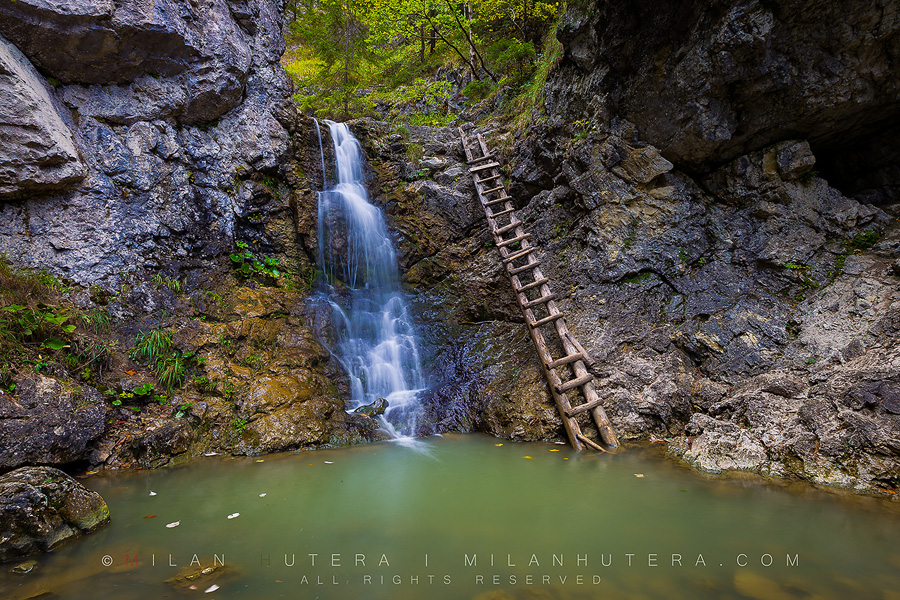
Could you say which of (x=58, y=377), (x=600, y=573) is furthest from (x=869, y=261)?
(x=58, y=377)

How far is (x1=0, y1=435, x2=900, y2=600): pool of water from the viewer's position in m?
2.32

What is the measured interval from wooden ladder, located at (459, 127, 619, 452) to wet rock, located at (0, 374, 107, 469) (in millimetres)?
5201

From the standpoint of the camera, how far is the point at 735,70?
5.06m

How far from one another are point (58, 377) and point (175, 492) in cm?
211

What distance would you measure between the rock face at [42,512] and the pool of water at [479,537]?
157 millimetres

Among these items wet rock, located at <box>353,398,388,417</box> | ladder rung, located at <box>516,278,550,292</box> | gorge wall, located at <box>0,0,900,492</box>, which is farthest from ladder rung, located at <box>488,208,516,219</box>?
wet rock, located at <box>353,398,388,417</box>

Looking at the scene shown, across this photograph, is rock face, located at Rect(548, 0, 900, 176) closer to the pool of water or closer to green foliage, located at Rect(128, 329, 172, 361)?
the pool of water

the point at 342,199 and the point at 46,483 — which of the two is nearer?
the point at 46,483

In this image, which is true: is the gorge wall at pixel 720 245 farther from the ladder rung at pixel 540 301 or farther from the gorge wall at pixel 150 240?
the gorge wall at pixel 150 240

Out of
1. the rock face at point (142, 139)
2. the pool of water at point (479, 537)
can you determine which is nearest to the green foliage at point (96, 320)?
the rock face at point (142, 139)

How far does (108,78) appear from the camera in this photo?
6.26 metres

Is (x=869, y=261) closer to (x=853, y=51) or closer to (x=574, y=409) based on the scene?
(x=853, y=51)

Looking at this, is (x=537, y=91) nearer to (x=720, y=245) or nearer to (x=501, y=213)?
(x=501, y=213)

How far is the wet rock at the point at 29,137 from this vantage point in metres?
5.03
